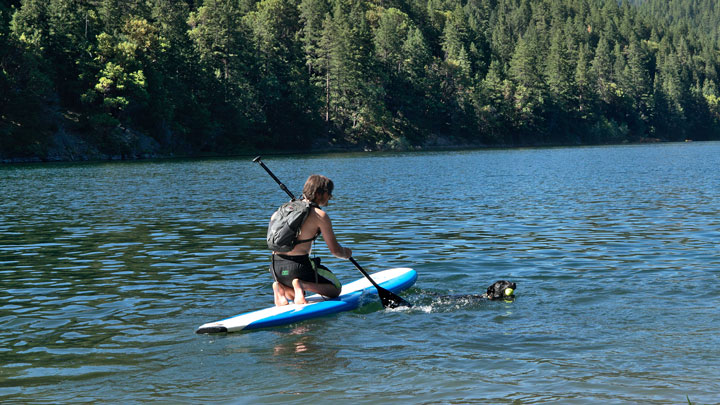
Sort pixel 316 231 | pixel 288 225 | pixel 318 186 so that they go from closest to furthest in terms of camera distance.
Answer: pixel 318 186 < pixel 288 225 < pixel 316 231

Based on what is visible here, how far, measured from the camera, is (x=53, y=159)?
219ft

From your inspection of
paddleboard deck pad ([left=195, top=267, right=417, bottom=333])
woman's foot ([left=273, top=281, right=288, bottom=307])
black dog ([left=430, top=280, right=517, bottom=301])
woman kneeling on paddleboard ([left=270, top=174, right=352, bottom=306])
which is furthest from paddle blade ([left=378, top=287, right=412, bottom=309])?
woman's foot ([left=273, top=281, right=288, bottom=307])

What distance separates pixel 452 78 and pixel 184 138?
183 ft

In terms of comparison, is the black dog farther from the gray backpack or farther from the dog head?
the gray backpack

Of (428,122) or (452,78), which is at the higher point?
(452,78)

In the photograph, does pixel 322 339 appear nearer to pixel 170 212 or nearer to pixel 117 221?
pixel 117 221

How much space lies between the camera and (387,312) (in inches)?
412

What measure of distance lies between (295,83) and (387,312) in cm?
9161

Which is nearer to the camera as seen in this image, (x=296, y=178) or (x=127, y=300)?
(x=127, y=300)

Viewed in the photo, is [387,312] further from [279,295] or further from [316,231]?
[316,231]

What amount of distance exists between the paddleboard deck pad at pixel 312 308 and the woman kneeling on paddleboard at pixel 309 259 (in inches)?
8.1

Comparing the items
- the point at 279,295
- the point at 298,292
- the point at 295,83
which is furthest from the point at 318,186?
the point at 295,83

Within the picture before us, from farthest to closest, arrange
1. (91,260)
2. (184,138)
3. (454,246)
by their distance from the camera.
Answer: (184,138)
(454,246)
(91,260)

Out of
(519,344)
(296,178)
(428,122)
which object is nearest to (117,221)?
(519,344)
